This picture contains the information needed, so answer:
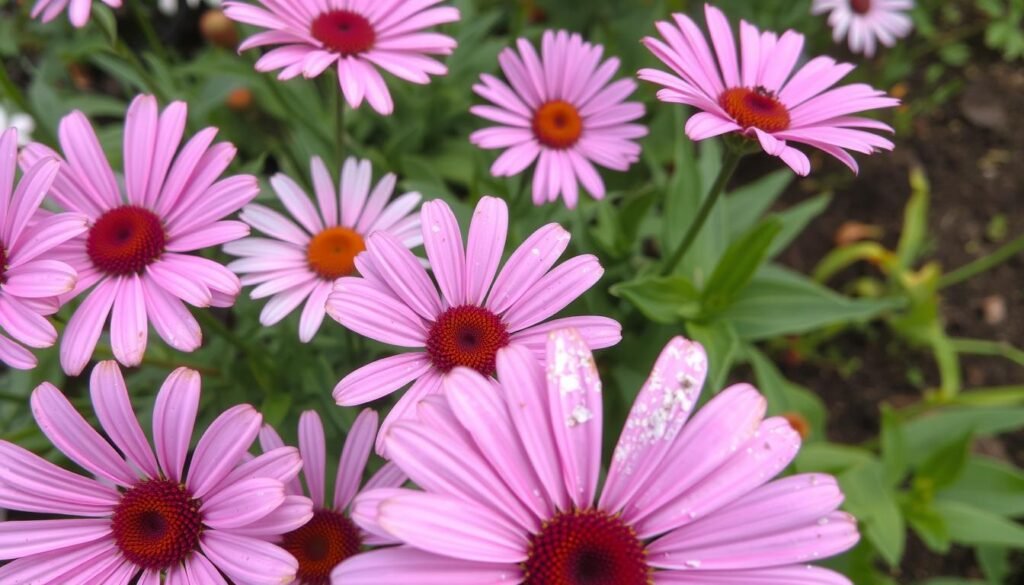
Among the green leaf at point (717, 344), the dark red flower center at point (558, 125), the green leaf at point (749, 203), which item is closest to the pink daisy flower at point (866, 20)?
the green leaf at point (749, 203)

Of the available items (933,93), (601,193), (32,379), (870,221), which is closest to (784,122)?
(601,193)

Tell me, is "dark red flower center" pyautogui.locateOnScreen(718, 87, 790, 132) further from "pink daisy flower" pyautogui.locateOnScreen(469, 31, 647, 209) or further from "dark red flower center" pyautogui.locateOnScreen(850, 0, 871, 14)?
"dark red flower center" pyautogui.locateOnScreen(850, 0, 871, 14)

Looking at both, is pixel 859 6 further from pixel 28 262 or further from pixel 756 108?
pixel 28 262

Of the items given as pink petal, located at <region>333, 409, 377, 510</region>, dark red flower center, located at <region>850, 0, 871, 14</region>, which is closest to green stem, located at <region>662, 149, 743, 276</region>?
pink petal, located at <region>333, 409, 377, 510</region>

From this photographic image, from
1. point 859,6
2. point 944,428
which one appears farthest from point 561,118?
point 859,6

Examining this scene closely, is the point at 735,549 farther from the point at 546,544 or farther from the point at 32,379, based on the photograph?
the point at 32,379

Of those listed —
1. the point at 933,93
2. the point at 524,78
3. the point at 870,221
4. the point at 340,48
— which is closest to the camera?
the point at 340,48
